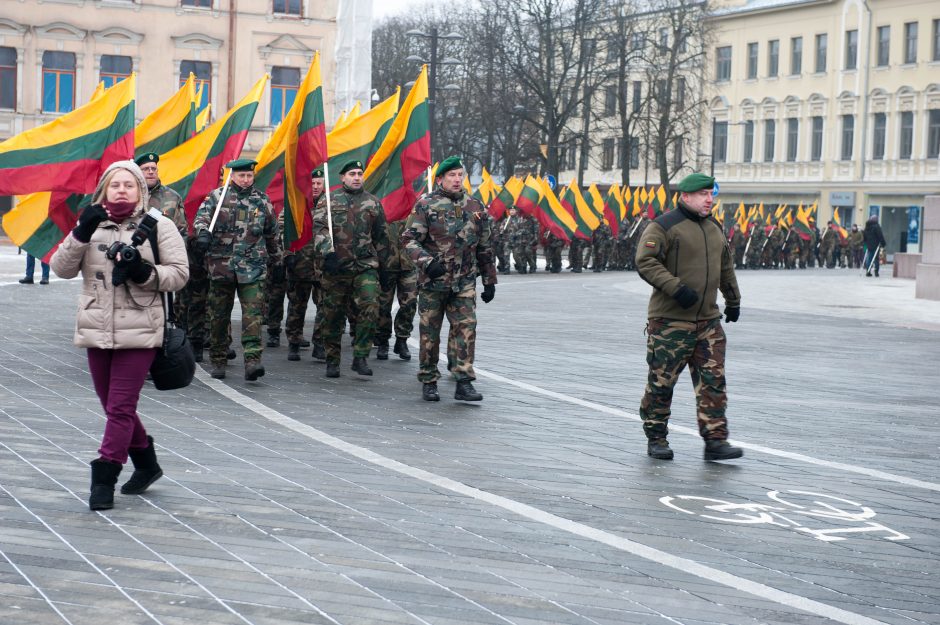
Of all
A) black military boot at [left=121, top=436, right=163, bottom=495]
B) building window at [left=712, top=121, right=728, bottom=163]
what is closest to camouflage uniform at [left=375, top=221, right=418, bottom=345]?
black military boot at [left=121, top=436, right=163, bottom=495]

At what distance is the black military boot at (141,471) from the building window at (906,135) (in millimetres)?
61005

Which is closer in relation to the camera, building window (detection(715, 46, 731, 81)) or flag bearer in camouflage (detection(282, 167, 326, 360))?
flag bearer in camouflage (detection(282, 167, 326, 360))

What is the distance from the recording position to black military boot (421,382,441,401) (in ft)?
35.9

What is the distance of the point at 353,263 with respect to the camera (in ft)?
40.3

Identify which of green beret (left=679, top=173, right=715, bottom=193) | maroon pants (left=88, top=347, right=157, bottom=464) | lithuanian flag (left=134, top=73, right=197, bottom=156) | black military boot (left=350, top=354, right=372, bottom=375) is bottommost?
black military boot (left=350, top=354, right=372, bottom=375)

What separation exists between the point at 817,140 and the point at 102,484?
217ft

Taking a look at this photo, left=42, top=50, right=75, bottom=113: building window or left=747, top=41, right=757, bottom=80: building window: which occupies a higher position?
left=747, top=41, right=757, bottom=80: building window

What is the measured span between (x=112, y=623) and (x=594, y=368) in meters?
9.12

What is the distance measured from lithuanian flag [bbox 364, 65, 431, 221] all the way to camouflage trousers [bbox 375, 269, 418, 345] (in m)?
0.79

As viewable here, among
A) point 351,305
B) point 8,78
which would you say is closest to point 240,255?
point 351,305

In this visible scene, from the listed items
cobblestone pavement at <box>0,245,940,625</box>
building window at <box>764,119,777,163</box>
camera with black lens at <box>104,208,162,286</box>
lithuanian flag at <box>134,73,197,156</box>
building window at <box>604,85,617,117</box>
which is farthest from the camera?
building window at <box>764,119,777,163</box>

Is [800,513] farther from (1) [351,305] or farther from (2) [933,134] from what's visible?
(2) [933,134]

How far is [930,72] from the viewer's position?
6272 cm

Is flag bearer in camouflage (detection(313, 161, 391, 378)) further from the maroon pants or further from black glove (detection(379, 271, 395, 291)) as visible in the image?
the maroon pants
